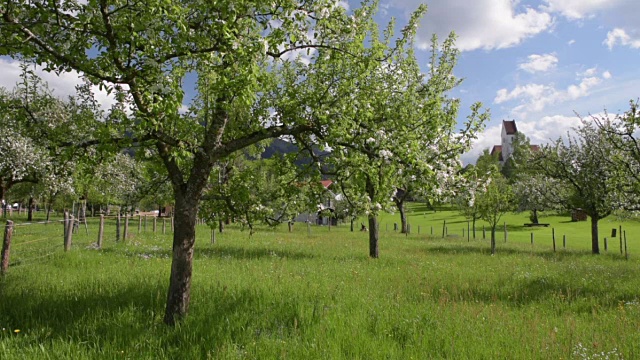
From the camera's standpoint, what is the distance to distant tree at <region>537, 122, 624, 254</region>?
26.0 m

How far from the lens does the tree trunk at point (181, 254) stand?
7660 mm

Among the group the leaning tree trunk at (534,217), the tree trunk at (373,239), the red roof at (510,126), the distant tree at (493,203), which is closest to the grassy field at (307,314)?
the tree trunk at (373,239)

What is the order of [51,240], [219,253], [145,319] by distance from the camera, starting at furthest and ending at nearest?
1. [51,240]
2. [219,253]
3. [145,319]

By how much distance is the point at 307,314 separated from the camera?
8.45 m

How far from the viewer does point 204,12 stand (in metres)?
6.95

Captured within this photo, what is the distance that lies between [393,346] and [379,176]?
3.42 m

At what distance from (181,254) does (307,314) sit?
2897mm

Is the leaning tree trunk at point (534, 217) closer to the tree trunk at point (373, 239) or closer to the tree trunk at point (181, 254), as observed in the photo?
the tree trunk at point (373, 239)

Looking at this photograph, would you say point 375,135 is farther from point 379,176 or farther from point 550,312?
point 550,312

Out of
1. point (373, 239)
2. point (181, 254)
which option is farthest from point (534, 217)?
point (181, 254)

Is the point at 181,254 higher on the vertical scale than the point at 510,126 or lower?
lower

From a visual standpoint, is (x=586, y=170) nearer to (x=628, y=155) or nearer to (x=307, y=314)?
(x=628, y=155)

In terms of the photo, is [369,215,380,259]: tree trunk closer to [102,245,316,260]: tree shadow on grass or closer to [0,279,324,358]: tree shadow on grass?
[102,245,316,260]: tree shadow on grass

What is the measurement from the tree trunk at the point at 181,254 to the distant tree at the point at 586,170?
86.2 feet
